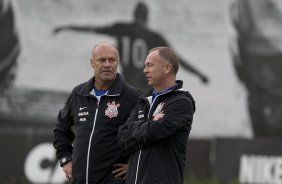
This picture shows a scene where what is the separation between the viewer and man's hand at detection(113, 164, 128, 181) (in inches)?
238

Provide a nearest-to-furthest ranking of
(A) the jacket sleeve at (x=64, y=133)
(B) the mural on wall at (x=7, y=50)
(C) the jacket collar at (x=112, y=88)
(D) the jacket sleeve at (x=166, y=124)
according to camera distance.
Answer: (D) the jacket sleeve at (x=166, y=124) < (C) the jacket collar at (x=112, y=88) < (A) the jacket sleeve at (x=64, y=133) < (B) the mural on wall at (x=7, y=50)

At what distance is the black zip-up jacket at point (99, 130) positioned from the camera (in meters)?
6.04

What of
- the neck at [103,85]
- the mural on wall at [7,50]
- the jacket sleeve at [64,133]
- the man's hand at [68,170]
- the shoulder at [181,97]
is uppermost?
the mural on wall at [7,50]

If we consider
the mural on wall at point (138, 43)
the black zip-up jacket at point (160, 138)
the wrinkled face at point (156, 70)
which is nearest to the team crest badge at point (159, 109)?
the black zip-up jacket at point (160, 138)

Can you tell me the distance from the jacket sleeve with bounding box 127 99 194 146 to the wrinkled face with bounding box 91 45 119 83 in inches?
28.4

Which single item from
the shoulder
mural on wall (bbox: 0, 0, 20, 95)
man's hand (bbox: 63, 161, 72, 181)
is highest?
mural on wall (bbox: 0, 0, 20, 95)

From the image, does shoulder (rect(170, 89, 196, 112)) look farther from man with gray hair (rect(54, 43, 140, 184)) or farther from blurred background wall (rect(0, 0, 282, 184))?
blurred background wall (rect(0, 0, 282, 184))

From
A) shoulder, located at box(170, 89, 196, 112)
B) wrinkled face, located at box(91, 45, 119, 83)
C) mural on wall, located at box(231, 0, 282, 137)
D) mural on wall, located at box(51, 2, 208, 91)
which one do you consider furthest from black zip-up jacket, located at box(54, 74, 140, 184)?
mural on wall, located at box(231, 0, 282, 137)

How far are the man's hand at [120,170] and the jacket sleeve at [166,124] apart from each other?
625mm

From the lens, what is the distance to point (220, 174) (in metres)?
12.5

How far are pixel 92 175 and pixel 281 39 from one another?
851 cm

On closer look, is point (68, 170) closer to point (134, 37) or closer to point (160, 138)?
point (160, 138)

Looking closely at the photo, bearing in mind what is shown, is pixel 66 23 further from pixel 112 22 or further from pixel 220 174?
pixel 220 174

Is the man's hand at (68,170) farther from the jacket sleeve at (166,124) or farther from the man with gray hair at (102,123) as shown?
the jacket sleeve at (166,124)
